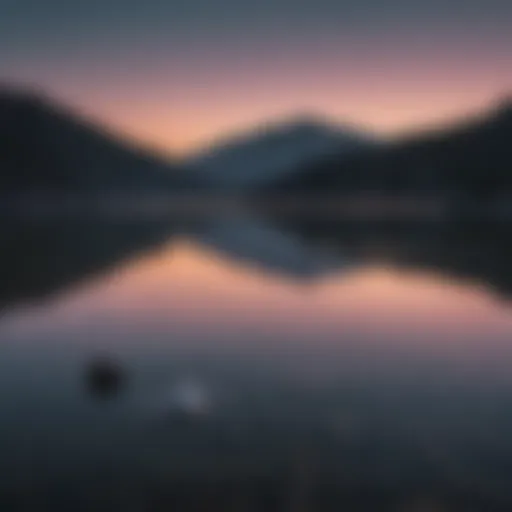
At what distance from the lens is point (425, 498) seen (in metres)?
4.79

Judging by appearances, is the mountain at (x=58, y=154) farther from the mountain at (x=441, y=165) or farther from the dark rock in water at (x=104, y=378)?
the dark rock in water at (x=104, y=378)

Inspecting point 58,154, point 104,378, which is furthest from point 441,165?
point 104,378

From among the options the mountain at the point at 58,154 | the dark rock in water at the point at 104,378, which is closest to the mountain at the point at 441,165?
the mountain at the point at 58,154

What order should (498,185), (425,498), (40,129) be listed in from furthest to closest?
(40,129), (498,185), (425,498)

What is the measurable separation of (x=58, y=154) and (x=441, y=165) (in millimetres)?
51990

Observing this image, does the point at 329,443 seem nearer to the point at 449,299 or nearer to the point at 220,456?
the point at 220,456

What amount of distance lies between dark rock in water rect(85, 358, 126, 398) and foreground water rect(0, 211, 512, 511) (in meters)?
0.03

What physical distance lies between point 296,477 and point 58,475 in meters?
1.48

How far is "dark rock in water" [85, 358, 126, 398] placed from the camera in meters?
7.25

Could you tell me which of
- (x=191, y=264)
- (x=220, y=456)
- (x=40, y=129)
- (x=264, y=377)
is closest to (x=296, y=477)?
(x=220, y=456)

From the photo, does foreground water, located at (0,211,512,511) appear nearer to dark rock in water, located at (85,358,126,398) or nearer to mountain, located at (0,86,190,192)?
dark rock in water, located at (85,358,126,398)

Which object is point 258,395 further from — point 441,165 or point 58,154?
point 58,154

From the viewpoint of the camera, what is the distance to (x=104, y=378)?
7625mm

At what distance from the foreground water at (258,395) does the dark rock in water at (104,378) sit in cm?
3
